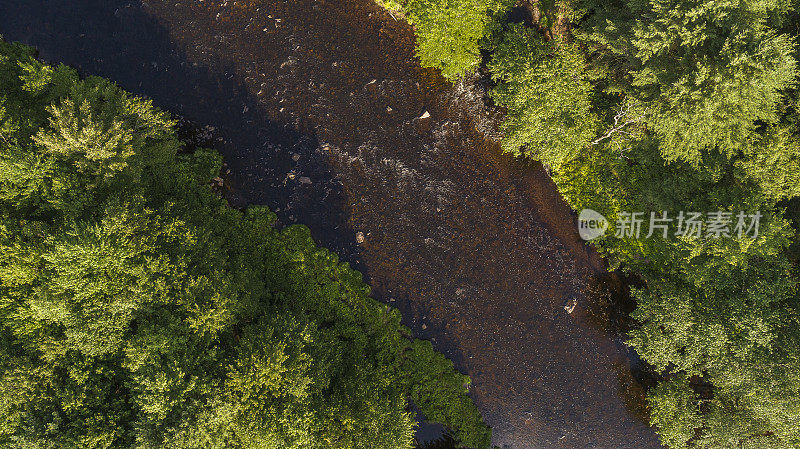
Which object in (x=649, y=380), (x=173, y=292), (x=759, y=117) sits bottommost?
(x=173, y=292)

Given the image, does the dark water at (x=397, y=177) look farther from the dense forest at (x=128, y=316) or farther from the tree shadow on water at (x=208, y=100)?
the dense forest at (x=128, y=316)

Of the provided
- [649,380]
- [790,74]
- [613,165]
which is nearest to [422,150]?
[613,165]

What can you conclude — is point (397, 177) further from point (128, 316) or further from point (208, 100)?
point (128, 316)

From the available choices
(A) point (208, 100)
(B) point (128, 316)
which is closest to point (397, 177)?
(A) point (208, 100)

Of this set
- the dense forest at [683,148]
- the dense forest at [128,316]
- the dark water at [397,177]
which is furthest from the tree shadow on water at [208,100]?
the dense forest at [683,148]

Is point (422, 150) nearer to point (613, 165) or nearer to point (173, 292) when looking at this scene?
point (613, 165)
